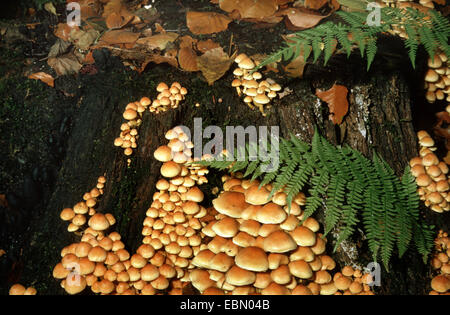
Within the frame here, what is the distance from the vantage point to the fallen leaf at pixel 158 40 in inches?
146

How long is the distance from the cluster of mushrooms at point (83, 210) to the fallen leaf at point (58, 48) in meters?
2.58

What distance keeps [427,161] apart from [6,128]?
5422 millimetres

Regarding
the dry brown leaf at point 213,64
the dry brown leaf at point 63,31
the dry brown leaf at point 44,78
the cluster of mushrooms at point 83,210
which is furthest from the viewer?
the dry brown leaf at point 63,31

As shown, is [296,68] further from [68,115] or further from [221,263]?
[68,115]

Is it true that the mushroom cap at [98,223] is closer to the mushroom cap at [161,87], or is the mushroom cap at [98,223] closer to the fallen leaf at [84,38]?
the mushroom cap at [161,87]

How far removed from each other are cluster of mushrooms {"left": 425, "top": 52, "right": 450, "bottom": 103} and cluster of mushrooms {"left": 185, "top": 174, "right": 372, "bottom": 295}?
2.95 metres

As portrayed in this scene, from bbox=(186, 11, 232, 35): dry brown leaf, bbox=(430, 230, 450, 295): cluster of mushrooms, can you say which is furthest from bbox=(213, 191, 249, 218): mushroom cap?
bbox=(186, 11, 232, 35): dry brown leaf

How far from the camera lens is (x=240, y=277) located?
2.21 m

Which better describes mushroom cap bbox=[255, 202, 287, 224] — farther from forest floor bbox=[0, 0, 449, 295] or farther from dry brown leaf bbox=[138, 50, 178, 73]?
dry brown leaf bbox=[138, 50, 178, 73]

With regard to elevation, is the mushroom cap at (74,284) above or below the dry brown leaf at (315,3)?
below

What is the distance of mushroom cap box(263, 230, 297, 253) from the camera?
7.17 ft

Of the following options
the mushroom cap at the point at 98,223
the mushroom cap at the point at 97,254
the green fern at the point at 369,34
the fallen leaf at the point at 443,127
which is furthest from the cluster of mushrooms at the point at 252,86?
the fallen leaf at the point at 443,127

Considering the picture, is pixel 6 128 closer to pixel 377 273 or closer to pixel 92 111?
pixel 92 111

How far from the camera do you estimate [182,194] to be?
2.91 metres
